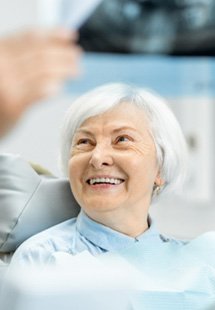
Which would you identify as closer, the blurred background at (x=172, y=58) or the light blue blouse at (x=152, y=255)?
the light blue blouse at (x=152, y=255)

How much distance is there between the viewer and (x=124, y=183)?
877mm

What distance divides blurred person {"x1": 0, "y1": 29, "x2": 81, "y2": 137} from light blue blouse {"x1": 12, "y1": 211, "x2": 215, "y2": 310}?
395 mm

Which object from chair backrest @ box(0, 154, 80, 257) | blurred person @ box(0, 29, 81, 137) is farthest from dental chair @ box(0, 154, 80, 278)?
blurred person @ box(0, 29, 81, 137)

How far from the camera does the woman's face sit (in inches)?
34.2

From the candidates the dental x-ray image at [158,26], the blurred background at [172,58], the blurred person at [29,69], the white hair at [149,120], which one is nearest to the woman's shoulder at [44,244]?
the white hair at [149,120]

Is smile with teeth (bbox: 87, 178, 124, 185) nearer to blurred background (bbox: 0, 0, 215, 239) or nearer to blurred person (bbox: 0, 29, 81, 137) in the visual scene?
blurred person (bbox: 0, 29, 81, 137)

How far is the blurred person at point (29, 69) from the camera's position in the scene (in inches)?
17.6

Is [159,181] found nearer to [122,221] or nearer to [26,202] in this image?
[122,221]

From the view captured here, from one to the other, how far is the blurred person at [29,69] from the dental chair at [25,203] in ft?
1.74

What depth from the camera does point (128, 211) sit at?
0.89 meters

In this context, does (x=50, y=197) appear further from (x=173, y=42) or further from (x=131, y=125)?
(x=173, y=42)

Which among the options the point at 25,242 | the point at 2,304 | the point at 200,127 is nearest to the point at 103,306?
the point at 2,304

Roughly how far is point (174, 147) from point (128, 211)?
114 mm

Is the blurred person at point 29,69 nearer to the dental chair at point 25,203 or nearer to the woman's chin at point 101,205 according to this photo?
the woman's chin at point 101,205
